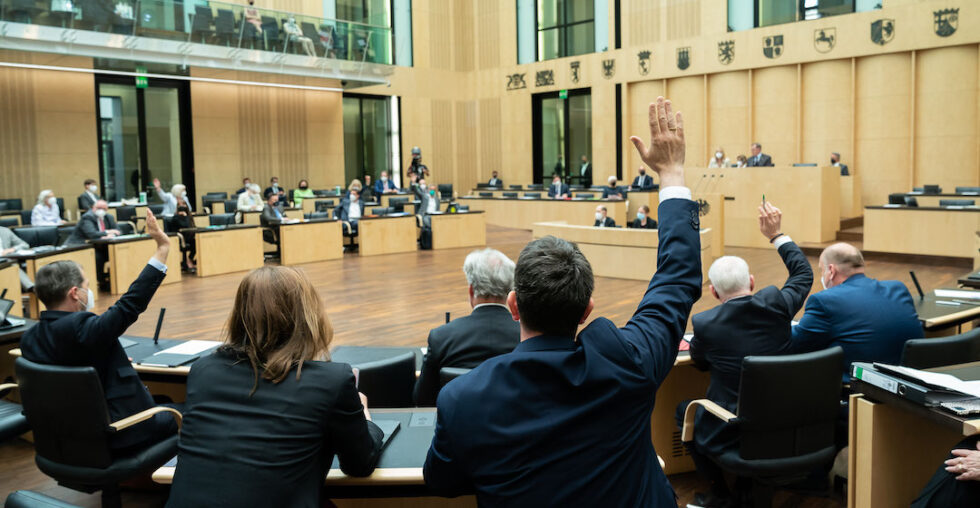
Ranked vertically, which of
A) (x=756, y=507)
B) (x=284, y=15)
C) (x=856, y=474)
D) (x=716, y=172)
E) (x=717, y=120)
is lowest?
(x=756, y=507)

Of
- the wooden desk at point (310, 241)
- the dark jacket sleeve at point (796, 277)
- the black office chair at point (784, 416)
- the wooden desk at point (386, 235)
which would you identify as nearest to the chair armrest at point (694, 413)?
the black office chair at point (784, 416)

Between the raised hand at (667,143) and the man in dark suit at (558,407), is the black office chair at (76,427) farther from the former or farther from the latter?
the raised hand at (667,143)

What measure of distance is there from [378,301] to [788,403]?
6238 mm

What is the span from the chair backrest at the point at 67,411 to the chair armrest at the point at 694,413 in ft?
7.80

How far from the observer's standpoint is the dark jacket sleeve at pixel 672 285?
62.2 inches

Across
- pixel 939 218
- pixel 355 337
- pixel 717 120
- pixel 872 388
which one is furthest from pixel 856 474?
pixel 717 120

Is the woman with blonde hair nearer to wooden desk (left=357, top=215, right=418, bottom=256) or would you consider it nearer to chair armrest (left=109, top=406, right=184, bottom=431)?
chair armrest (left=109, top=406, right=184, bottom=431)

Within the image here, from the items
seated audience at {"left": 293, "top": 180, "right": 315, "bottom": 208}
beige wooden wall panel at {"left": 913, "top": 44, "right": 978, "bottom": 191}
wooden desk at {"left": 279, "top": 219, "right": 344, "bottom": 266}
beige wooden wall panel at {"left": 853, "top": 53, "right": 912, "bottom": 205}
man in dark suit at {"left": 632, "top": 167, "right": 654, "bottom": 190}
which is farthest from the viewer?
seated audience at {"left": 293, "top": 180, "right": 315, "bottom": 208}

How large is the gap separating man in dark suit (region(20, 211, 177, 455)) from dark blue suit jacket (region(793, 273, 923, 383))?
296 centimetres

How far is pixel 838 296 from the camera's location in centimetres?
350

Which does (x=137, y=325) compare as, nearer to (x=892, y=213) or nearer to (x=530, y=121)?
(x=892, y=213)

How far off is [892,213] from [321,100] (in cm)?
1396

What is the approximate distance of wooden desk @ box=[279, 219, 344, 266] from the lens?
1191 cm

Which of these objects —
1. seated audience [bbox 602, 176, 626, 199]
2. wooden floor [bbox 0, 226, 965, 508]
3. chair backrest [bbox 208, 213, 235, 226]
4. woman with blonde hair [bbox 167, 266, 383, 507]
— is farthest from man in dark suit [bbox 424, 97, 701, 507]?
seated audience [bbox 602, 176, 626, 199]
